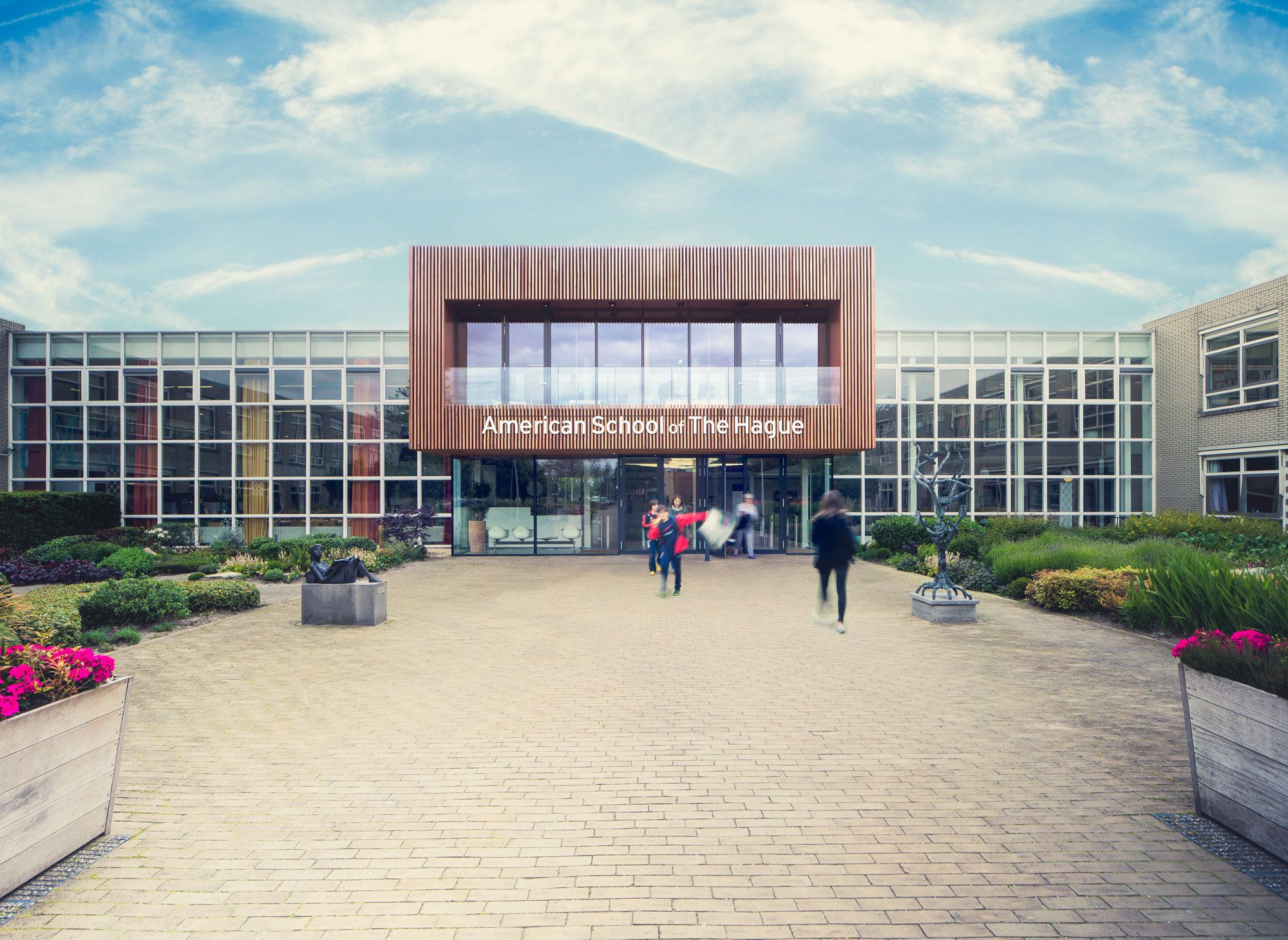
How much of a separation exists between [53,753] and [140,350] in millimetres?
27792

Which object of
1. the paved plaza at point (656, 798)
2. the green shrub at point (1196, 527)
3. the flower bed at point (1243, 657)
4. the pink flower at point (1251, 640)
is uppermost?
the pink flower at point (1251, 640)

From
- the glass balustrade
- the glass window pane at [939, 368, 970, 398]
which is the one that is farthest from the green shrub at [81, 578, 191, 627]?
the glass window pane at [939, 368, 970, 398]

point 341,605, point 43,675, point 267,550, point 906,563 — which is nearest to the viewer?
point 43,675

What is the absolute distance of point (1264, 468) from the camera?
→ 72.1 ft

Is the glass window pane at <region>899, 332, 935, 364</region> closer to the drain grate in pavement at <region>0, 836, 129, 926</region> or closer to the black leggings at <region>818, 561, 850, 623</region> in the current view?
the black leggings at <region>818, 561, 850, 623</region>

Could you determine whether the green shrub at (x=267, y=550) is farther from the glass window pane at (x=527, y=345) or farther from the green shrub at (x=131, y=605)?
the glass window pane at (x=527, y=345)

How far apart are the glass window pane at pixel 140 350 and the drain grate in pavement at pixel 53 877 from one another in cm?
2734

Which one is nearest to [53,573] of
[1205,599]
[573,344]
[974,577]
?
[573,344]

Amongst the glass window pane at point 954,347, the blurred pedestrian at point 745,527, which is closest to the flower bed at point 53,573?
the blurred pedestrian at point 745,527

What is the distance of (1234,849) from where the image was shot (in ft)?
13.0

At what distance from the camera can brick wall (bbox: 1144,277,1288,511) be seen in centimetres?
2141

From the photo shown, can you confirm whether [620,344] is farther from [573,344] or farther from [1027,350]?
[1027,350]

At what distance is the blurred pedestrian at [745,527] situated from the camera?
72.5 ft

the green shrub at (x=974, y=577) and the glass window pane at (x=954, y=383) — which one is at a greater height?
the glass window pane at (x=954, y=383)
